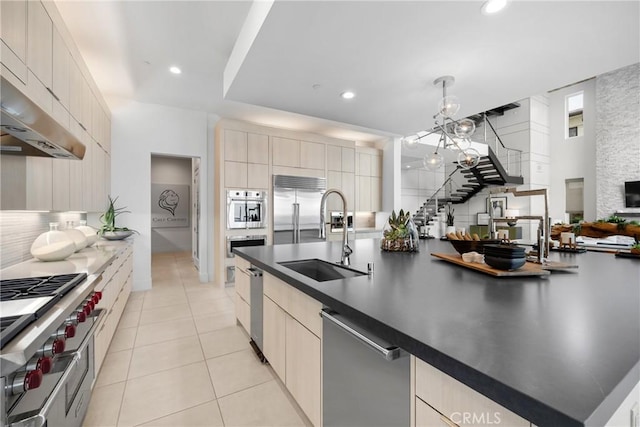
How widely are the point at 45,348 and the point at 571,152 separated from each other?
11.5m

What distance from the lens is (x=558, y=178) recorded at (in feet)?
27.6

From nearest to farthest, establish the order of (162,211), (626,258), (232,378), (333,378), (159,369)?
(333,378) < (626,258) < (232,378) < (159,369) < (162,211)

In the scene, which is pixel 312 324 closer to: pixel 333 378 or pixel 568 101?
pixel 333 378

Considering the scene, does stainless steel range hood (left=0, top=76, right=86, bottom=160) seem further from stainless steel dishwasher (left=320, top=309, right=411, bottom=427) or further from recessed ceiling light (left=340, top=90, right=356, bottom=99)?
recessed ceiling light (left=340, top=90, right=356, bottom=99)

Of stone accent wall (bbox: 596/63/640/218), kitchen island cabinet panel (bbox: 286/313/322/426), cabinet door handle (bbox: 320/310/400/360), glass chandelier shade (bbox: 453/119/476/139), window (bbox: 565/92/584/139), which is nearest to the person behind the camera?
cabinet door handle (bbox: 320/310/400/360)

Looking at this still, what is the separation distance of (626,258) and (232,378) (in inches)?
115

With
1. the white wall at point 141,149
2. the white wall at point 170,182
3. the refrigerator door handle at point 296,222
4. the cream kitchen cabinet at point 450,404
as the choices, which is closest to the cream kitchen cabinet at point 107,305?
the white wall at point 141,149

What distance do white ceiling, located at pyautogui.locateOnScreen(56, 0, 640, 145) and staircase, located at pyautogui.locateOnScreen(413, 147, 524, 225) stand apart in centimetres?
398

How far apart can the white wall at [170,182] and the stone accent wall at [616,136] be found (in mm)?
11496

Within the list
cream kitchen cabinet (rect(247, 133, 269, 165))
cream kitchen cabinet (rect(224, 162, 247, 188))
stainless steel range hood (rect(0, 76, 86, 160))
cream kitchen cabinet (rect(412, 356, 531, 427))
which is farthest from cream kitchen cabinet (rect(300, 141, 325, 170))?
cream kitchen cabinet (rect(412, 356, 531, 427))

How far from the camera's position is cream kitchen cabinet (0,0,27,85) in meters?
1.50

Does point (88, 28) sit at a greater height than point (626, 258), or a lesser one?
greater

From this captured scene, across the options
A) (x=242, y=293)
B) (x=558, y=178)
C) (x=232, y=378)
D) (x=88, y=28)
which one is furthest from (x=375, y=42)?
(x=558, y=178)

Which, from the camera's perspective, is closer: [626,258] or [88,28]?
[626,258]
